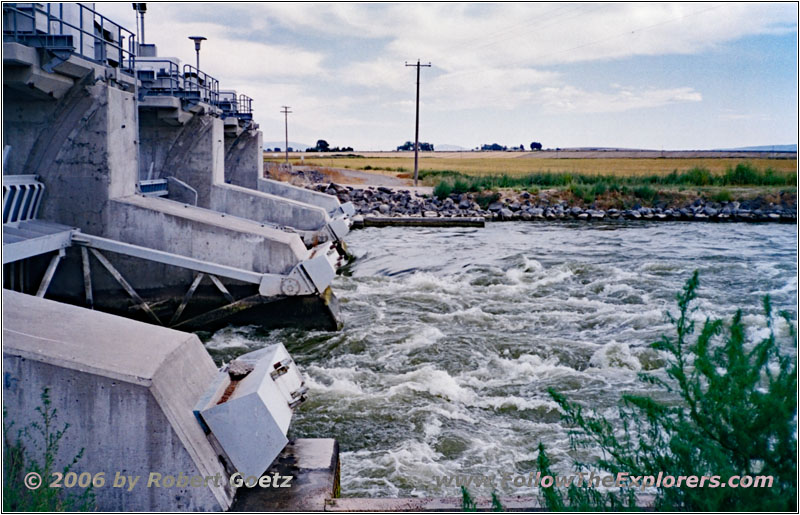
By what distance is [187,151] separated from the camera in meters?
21.0

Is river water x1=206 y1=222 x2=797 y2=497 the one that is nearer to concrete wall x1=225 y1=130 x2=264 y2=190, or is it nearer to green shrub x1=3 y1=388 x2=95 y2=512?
green shrub x1=3 y1=388 x2=95 y2=512

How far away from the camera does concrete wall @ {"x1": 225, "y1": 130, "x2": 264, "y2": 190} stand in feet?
93.3

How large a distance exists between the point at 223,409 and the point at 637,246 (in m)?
21.9

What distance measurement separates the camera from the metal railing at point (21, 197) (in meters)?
11.1

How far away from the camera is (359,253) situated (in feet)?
79.0

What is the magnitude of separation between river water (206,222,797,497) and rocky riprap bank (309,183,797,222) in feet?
32.5

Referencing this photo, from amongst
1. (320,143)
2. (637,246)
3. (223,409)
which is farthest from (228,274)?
(320,143)

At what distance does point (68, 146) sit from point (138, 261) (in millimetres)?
2164

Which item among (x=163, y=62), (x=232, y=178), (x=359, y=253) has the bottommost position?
(x=359, y=253)

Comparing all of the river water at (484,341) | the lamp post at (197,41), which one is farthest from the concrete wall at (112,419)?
the lamp post at (197,41)

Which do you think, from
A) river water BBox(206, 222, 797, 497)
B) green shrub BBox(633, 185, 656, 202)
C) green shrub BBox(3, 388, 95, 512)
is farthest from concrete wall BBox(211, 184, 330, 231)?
green shrub BBox(633, 185, 656, 202)

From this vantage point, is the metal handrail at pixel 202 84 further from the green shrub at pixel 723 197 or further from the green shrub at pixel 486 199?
the green shrub at pixel 723 197

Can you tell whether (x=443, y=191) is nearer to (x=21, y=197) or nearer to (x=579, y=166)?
(x=21, y=197)

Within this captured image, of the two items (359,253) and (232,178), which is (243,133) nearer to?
(232,178)
